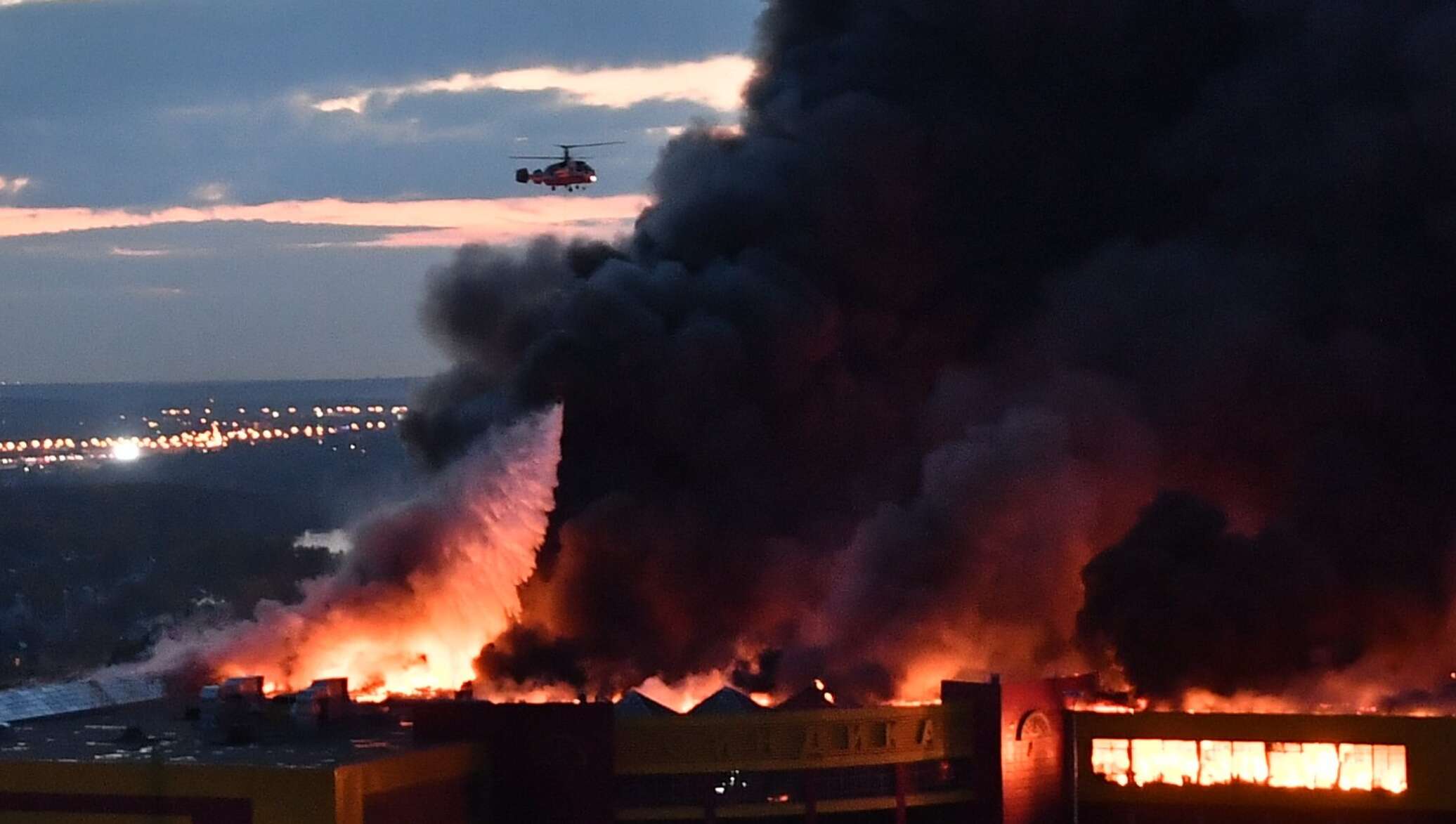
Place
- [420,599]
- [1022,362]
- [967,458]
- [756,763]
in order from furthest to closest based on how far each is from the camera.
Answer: [1022,362] → [967,458] → [420,599] → [756,763]

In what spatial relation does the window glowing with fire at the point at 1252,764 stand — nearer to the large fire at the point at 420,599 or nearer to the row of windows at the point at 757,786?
the row of windows at the point at 757,786

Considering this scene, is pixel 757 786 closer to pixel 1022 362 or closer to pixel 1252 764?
pixel 1252 764

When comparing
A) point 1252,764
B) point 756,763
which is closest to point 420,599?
point 756,763

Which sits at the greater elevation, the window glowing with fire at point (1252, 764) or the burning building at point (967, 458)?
the burning building at point (967, 458)

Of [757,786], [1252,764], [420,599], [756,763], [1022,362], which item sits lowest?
[757,786]

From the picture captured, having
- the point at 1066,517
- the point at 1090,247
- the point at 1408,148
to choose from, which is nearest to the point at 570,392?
the point at 1066,517

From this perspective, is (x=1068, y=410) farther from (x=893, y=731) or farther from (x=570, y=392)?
(x=893, y=731)

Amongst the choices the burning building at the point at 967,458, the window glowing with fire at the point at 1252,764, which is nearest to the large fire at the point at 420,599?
the burning building at the point at 967,458
